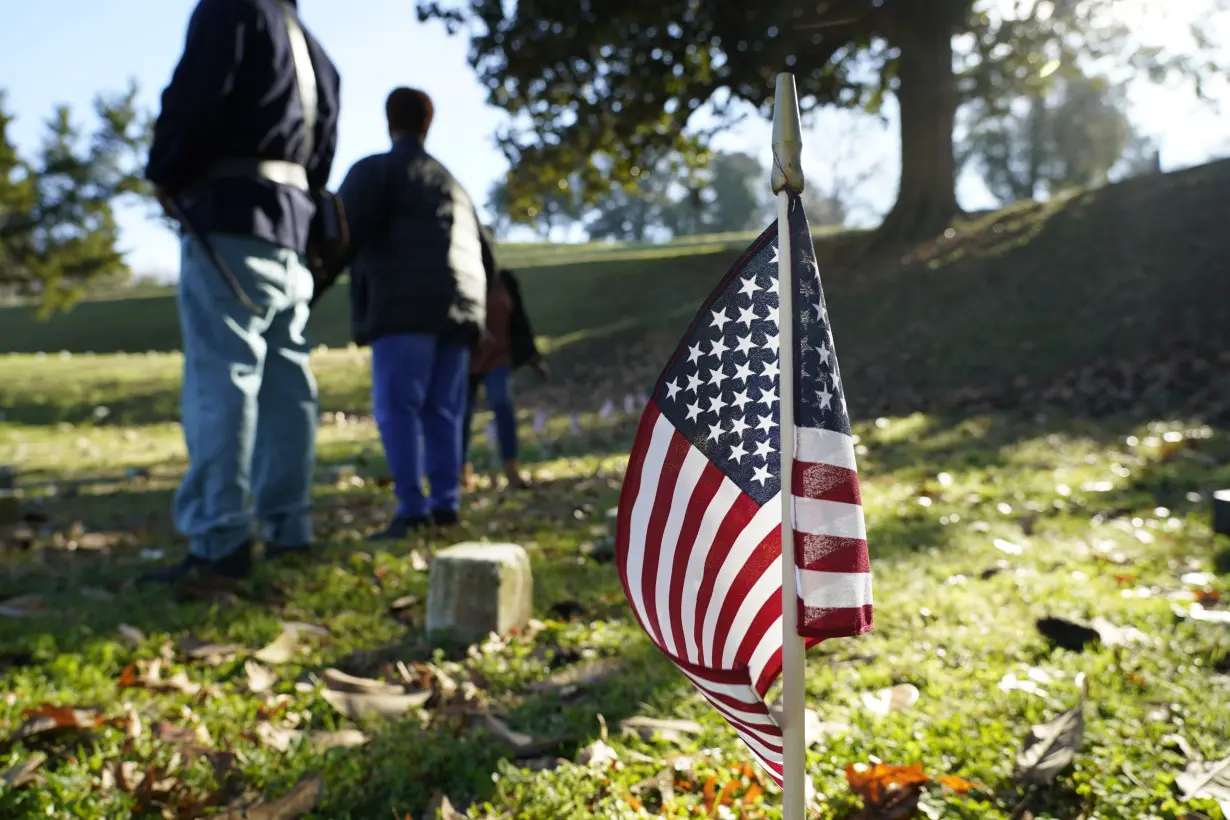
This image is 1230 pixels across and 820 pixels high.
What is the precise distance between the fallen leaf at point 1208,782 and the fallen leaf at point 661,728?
1.16 m

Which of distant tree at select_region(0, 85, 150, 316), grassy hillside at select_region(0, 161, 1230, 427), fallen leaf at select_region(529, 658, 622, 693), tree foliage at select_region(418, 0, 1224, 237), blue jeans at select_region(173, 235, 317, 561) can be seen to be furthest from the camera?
distant tree at select_region(0, 85, 150, 316)

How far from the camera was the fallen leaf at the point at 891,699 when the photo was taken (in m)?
2.66

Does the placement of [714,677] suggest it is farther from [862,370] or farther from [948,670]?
[862,370]

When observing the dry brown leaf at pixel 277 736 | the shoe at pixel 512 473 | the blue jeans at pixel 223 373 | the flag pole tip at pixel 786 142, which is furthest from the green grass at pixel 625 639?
the flag pole tip at pixel 786 142

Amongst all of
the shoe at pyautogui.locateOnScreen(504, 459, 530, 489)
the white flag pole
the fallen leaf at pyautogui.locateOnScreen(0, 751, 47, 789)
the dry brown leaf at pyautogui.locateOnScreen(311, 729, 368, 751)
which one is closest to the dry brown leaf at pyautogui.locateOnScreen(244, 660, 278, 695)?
the dry brown leaf at pyautogui.locateOnScreen(311, 729, 368, 751)

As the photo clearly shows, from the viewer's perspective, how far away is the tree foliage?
14.3 m

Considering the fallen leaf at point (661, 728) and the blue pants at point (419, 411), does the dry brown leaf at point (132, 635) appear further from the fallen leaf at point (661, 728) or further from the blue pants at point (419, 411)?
the fallen leaf at point (661, 728)

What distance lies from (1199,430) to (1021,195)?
50.2 meters

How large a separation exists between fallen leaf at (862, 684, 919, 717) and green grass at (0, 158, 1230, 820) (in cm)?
3

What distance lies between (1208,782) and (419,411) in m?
3.71

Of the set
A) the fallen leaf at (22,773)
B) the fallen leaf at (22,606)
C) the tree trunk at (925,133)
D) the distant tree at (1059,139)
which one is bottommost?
the fallen leaf at (22,773)

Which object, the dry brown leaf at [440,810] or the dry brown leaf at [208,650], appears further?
the dry brown leaf at [208,650]

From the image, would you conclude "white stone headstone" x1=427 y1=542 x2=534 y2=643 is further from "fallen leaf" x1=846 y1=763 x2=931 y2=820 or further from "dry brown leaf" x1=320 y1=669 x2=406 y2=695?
"fallen leaf" x1=846 y1=763 x2=931 y2=820

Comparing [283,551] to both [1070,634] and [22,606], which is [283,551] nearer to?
[22,606]
